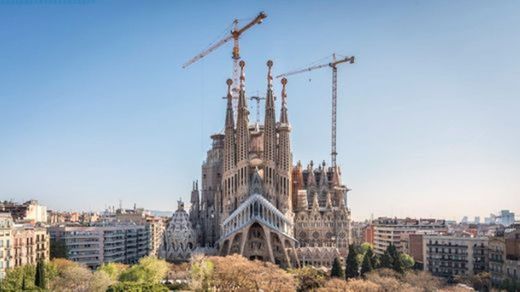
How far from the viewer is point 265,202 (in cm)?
11362

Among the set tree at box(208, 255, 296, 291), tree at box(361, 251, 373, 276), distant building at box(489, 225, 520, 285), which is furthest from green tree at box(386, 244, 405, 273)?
tree at box(208, 255, 296, 291)

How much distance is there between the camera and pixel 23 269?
75812mm

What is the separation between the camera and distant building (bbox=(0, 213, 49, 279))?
82819 millimetres

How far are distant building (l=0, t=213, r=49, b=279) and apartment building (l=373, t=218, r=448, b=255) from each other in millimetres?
80774

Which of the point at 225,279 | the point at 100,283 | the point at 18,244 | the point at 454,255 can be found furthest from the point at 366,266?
the point at 18,244

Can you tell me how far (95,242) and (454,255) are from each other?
72.6 m

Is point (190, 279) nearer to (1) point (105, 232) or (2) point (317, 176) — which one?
(1) point (105, 232)

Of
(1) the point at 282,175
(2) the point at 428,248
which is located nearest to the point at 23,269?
(1) the point at 282,175

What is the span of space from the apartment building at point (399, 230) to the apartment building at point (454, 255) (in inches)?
1106

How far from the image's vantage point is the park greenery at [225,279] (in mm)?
66875

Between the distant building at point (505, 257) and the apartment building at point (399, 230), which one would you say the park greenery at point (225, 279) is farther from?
the apartment building at point (399, 230)

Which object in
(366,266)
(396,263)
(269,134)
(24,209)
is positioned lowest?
(366,266)

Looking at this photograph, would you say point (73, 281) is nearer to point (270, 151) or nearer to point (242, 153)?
point (242, 153)

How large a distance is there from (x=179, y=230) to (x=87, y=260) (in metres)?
21.3
